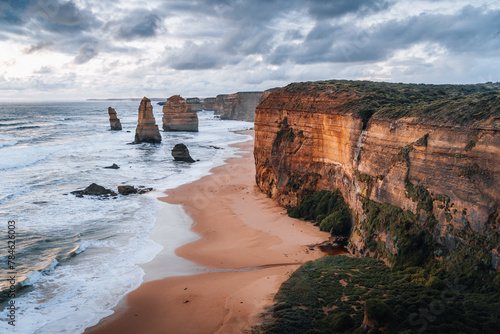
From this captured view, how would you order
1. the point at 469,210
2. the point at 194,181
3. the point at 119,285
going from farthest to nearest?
the point at 194,181 → the point at 119,285 → the point at 469,210

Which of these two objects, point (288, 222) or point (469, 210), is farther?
point (288, 222)

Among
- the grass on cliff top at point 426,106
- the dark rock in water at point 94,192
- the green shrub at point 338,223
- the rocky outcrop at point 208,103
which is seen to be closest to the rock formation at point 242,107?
the rocky outcrop at point 208,103

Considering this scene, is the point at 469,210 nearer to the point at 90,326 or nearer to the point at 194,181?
the point at 90,326

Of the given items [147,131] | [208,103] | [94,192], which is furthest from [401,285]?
[208,103]

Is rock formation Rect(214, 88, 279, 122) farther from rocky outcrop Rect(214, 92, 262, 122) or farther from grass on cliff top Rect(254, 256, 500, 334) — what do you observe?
grass on cliff top Rect(254, 256, 500, 334)

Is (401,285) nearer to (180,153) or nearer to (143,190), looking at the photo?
(143,190)

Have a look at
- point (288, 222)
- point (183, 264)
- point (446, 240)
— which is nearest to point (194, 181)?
point (288, 222)
